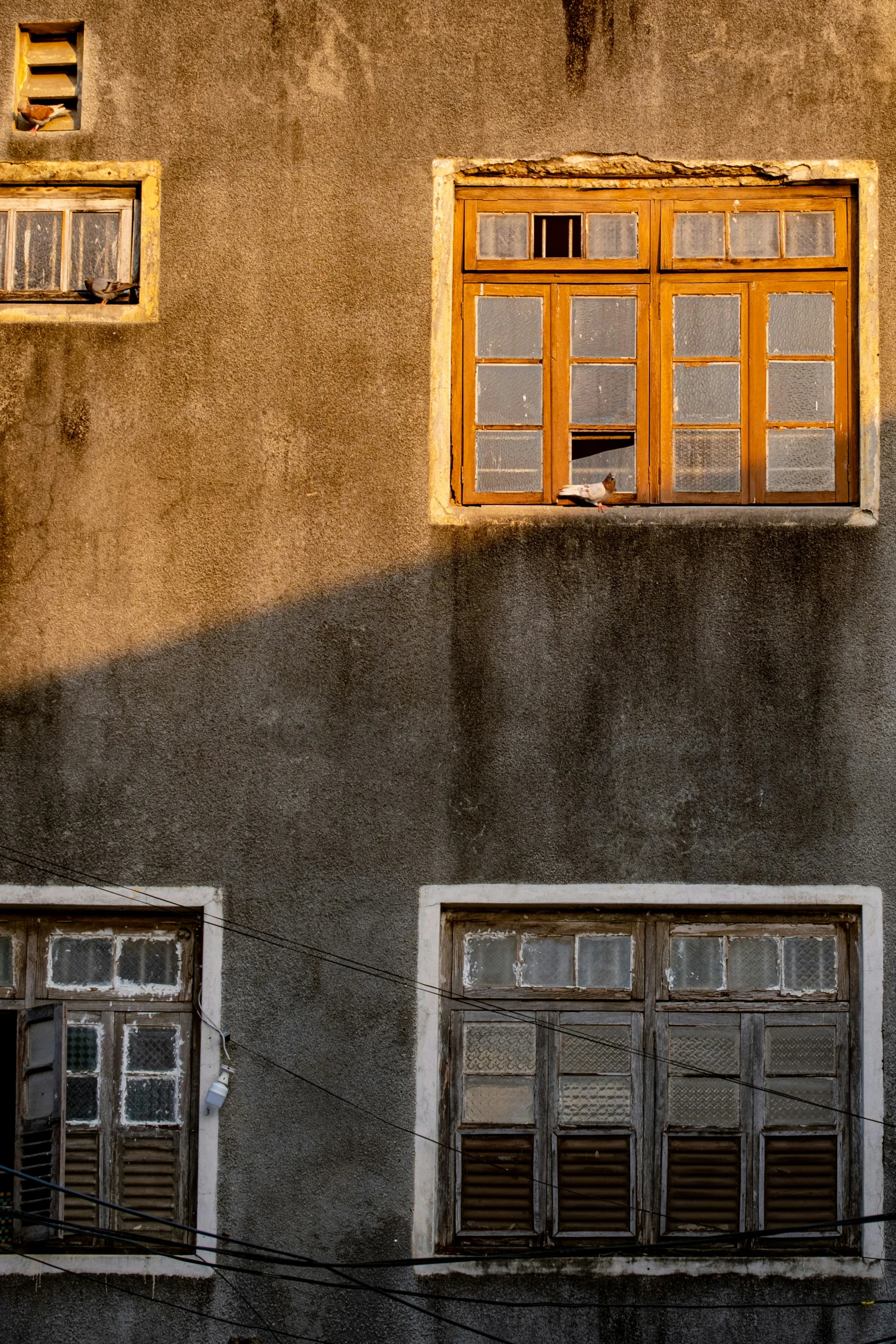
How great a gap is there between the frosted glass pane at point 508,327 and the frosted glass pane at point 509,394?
6 centimetres

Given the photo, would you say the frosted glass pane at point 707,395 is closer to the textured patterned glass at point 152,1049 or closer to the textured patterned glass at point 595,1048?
the textured patterned glass at point 595,1048

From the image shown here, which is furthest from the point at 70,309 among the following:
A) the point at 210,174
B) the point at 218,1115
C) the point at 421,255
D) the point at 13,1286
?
the point at 13,1286

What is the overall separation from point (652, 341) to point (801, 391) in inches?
28.0

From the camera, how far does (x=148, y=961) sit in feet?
20.5

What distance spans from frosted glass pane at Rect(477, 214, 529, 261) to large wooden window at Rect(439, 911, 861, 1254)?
2992 mm

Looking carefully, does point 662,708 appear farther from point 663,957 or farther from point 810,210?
Result: point 810,210

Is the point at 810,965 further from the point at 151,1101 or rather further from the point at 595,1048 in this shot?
the point at 151,1101

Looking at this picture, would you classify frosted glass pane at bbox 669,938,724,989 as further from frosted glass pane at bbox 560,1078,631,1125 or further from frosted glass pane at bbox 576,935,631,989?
frosted glass pane at bbox 560,1078,631,1125

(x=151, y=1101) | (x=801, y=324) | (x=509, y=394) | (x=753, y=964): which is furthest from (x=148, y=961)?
(x=801, y=324)

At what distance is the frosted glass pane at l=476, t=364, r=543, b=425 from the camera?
6504 mm

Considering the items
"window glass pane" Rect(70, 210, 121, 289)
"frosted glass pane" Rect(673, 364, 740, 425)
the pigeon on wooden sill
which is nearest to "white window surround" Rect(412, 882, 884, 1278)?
the pigeon on wooden sill

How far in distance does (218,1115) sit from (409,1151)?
2.69 ft

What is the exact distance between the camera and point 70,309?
21.3ft

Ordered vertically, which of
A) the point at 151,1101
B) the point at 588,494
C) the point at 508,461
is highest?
the point at 508,461
